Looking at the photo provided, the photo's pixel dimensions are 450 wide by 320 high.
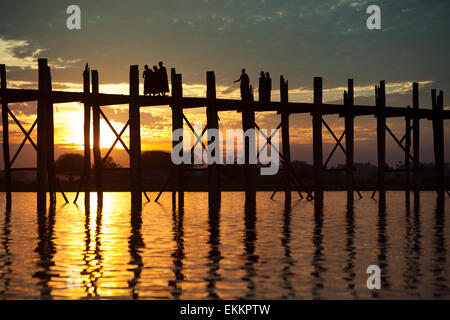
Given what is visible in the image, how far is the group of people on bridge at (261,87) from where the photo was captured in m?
25.3

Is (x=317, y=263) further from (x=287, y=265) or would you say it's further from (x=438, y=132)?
(x=438, y=132)

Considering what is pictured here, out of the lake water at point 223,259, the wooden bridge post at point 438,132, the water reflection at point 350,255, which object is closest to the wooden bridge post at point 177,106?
the lake water at point 223,259

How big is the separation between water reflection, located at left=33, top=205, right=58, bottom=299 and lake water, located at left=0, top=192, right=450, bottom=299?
0.7 inches

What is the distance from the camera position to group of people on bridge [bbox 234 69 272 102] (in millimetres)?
25309

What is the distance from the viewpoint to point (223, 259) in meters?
11.6

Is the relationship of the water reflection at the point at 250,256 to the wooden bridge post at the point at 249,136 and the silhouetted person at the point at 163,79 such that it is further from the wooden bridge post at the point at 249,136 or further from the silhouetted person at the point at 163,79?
the silhouetted person at the point at 163,79

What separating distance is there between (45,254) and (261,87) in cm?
1510

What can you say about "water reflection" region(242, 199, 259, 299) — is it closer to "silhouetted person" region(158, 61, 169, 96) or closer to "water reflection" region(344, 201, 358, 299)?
"water reflection" region(344, 201, 358, 299)

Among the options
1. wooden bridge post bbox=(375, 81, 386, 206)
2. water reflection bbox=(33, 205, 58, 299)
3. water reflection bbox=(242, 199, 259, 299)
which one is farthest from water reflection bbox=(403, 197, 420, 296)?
wooden bridge post bbox=(375, 81, 386, 206)

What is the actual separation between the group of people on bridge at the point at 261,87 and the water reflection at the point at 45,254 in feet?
28.3

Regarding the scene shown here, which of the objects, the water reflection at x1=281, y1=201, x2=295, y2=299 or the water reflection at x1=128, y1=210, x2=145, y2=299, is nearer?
the water reflection at x1=281, y1=201, x2=295, y2=299

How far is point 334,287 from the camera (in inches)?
356
